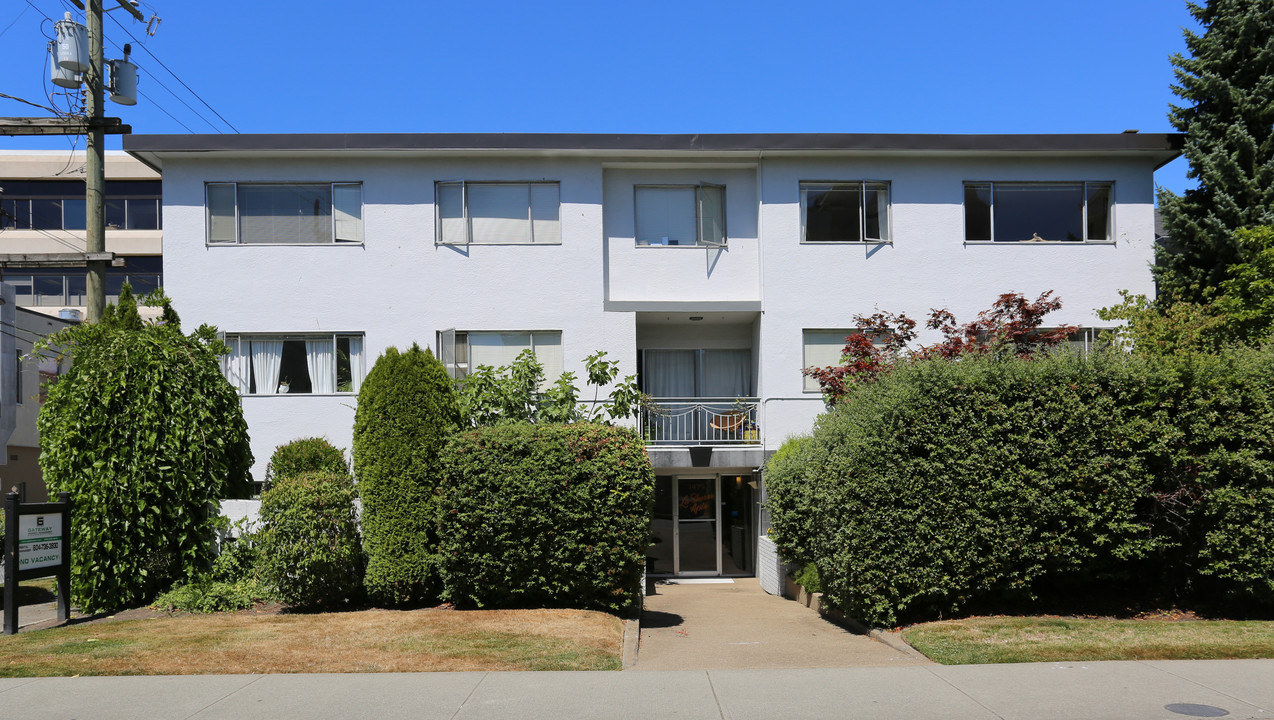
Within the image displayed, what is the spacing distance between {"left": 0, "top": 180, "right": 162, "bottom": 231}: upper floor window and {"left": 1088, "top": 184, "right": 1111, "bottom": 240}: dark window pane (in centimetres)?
3826

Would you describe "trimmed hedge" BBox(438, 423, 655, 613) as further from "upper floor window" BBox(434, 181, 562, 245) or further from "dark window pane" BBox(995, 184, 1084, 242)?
"dark window pane" BBox(995, 184, 1084, 242)

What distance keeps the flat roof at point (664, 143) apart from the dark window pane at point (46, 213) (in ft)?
91.6

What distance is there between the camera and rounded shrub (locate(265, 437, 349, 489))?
17.3m

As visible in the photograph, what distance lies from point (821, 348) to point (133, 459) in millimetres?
12424

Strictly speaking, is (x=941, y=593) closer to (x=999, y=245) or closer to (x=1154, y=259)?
(x=999, y=245)

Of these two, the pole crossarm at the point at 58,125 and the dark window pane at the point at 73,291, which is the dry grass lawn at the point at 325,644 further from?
the dark window pane at the point at 73,291

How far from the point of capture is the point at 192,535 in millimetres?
13172

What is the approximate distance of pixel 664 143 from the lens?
63.1ft

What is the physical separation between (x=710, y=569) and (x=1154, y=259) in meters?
11.1

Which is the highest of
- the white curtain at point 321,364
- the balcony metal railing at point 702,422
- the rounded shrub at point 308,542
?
the white curtain at point 321,364

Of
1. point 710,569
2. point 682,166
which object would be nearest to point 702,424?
point 710,569

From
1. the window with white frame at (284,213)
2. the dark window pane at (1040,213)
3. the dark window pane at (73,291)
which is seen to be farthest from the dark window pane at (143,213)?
the dark window pane at (1040,213)

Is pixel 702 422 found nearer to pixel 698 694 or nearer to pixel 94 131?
pixel 698 694

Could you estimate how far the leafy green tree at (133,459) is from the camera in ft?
41.6
